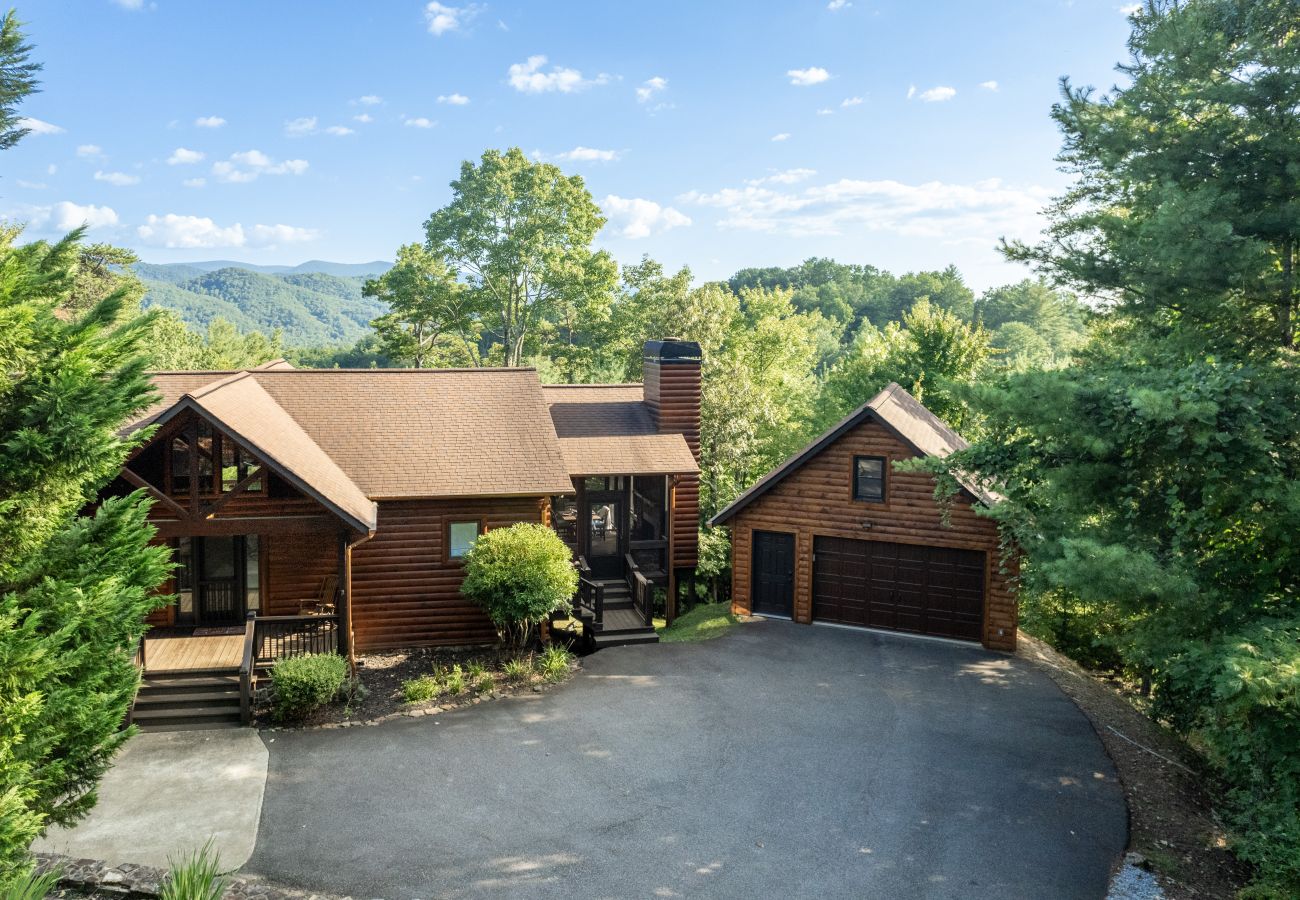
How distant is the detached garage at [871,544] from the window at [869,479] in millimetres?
22

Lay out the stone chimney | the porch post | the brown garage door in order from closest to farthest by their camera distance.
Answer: the porch post → the brown garage door → the stone chimney

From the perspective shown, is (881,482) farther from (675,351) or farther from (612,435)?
(612,435)

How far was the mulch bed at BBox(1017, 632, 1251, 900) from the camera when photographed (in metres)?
10.2

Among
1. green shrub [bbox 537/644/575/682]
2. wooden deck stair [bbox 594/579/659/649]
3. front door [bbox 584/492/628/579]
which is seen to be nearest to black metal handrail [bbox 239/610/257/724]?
green shrub [bbox 537/644/575/682]

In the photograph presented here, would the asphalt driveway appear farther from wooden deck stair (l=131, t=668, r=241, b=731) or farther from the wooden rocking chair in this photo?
the wooden rocking chair

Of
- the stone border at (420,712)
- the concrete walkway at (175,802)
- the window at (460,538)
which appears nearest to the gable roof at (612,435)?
the window at (460,538)

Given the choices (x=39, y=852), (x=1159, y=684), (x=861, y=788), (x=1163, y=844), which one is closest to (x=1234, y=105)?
(x=1159, y=684)

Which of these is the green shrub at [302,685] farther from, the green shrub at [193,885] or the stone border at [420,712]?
the green shrub at [193,885]

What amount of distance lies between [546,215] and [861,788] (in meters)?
34.3

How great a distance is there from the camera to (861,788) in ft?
40.2

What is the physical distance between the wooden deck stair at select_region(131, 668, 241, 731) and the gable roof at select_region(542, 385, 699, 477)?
8.83 meters

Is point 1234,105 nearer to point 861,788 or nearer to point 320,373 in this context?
point 861,788

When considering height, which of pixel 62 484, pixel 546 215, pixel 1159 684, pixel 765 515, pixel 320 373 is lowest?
pixel 1159 684

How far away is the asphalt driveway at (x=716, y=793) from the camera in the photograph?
10.1 metres
